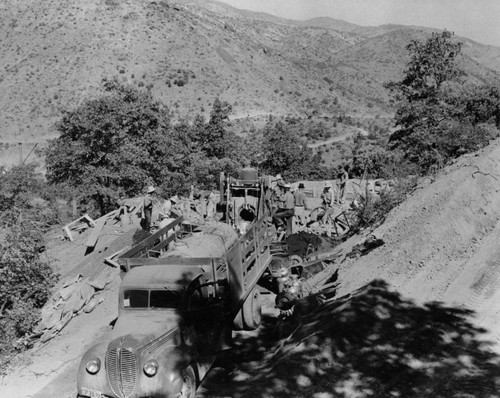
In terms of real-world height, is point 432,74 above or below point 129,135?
above

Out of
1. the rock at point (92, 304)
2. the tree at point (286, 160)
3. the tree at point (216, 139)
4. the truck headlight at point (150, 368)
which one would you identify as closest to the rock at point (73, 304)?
the rock at point (92, 304)

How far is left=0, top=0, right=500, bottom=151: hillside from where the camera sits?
2158 inches

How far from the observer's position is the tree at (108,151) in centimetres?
2172

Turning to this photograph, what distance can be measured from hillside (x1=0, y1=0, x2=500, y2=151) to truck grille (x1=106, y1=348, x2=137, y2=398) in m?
47.0

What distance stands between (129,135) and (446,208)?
16.6 m

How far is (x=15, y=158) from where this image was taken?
4672cm

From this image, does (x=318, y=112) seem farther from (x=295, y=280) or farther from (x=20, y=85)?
(x=295, y=280)

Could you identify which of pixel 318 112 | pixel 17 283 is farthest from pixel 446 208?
→ pixel 318 112

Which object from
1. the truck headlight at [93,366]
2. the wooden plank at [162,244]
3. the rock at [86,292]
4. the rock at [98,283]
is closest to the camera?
the truck headlight at [93,366]

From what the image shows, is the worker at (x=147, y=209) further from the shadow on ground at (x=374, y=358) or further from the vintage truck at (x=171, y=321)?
the shadow on ground at (x=374, y=358)

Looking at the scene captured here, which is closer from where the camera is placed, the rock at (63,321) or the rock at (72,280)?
the rock at (63,321)

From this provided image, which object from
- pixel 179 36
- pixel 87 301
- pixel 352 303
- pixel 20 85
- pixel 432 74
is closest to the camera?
pixel 352 303

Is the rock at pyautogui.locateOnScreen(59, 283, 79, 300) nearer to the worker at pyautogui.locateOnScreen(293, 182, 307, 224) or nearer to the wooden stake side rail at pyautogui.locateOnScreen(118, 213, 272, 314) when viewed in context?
the wooden stake side rail at pyautogui.locateOnScreen(118, 213, 272, 314)

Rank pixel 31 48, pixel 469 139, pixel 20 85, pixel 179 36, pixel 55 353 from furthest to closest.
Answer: pixel 179 36 → pixel 31 48 → pixel 20 85 → pixel 469 139 → pixel 55 353
